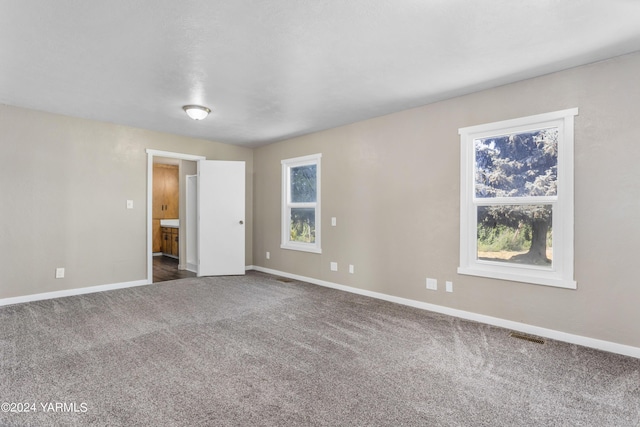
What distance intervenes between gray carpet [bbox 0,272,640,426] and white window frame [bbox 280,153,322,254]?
170cm

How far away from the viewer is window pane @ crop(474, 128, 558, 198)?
3078mm

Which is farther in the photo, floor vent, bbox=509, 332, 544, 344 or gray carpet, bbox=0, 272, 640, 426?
floor vent, bbox=509, 332, 544, 344

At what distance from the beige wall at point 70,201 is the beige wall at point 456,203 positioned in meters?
2.30

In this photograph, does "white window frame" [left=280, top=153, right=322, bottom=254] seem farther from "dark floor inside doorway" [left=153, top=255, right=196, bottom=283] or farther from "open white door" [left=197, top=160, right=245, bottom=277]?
"dark floor inside doorway" [left=153, top=255, right=196, bottom=283]

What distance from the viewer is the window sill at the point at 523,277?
2.91 metres

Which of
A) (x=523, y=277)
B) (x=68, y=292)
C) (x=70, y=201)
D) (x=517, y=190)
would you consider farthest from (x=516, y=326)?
(x=70, y=201)

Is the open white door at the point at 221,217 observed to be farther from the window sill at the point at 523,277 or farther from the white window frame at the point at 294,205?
the window sill at the point at 523,277

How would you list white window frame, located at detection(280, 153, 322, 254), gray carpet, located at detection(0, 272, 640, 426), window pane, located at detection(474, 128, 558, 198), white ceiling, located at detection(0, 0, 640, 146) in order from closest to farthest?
gray carpet, located at detection(0, 272, 640, 426) → white ceiling, located at detection(0, 0, 640, 146) → window pane, located at detection(474, 128, 558, 198) → white window frame, located at detection(280, 153, 322, 254)

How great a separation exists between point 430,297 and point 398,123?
220 centimetres

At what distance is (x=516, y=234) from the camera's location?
3285mm

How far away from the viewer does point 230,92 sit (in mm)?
3482

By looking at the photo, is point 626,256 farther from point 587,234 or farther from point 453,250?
point 453,250

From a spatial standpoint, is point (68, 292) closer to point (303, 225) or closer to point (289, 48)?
point (303, 225)

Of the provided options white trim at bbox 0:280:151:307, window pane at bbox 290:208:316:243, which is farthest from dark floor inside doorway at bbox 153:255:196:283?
window pane at bbox 290:208:316:243
